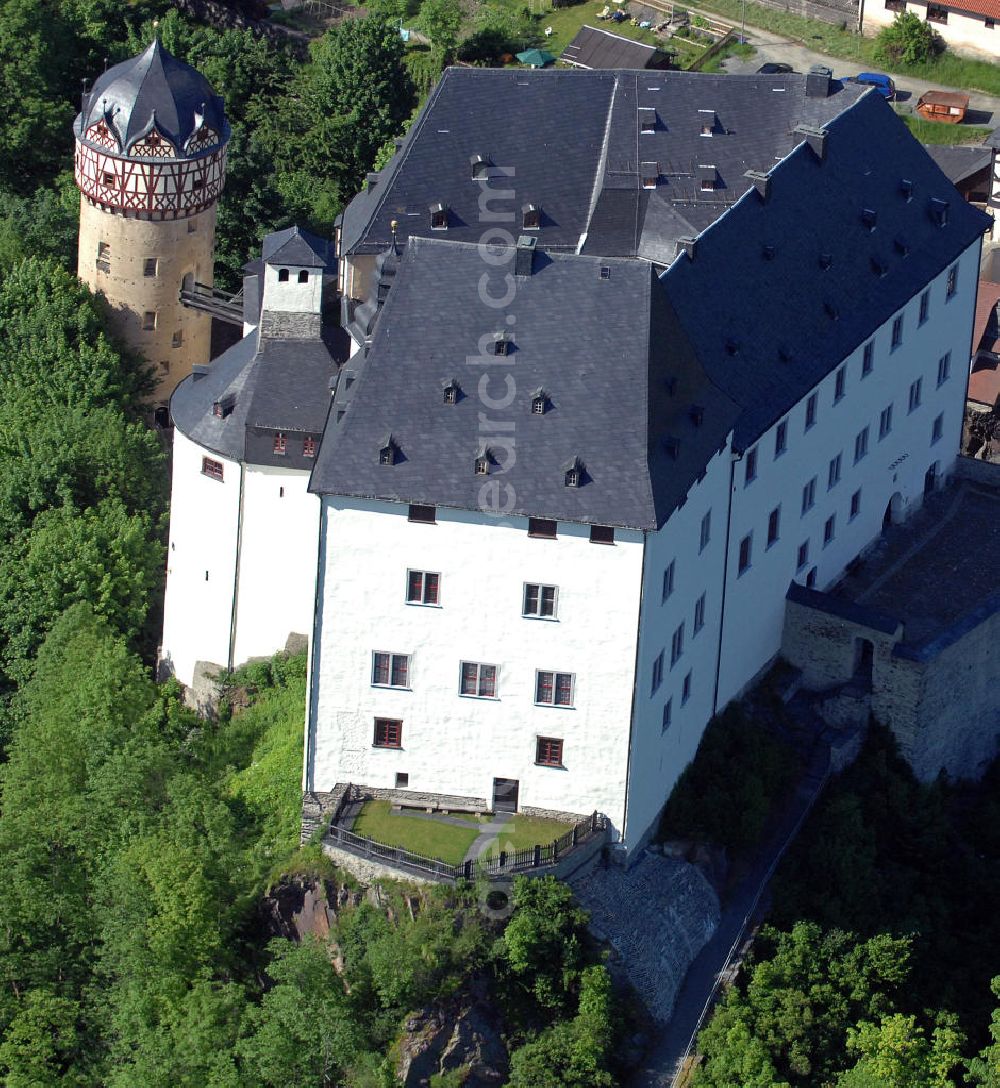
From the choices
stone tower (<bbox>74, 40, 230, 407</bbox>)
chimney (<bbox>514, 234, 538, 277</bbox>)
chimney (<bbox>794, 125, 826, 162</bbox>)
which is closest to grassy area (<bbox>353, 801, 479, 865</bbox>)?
chimney (<bbox>514, 234, 538, 277</bbox>)

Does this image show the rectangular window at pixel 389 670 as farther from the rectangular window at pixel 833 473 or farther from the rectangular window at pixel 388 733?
the rectangular window at pixel 833 473

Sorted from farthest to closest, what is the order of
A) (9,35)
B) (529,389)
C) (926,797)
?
(9,35), (926,797), (529,389)

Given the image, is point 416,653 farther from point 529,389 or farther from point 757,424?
point 757,424

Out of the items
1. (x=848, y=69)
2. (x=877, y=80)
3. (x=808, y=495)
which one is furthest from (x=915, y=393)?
(x=848, y=69)

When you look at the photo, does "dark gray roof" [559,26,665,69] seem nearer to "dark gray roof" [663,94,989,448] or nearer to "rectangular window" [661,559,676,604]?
"dark gray roof" [663,94,989,448]

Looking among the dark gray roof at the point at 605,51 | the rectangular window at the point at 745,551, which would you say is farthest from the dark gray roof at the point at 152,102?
the rectangular window at the point at 745,551

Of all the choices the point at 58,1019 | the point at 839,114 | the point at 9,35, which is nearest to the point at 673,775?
the point at 58,1019
